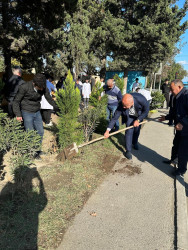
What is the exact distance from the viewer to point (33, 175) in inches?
131

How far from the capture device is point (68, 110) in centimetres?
396

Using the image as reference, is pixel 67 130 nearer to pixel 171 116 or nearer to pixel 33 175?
pixel 33 175

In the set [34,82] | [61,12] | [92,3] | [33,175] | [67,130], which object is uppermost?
[92,3]

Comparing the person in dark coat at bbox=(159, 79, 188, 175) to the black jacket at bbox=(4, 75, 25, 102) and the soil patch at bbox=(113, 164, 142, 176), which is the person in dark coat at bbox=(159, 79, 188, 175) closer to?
the soil patch at bbox=(113, 164, 142, 176)

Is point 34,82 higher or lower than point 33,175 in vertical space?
higher

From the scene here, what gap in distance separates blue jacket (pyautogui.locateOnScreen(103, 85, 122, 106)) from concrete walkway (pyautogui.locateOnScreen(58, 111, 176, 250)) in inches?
92.6

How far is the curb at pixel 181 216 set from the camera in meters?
2.17

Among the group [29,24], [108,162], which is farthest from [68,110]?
[29,24]

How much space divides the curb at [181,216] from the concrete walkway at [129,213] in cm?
7

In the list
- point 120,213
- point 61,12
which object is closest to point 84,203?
point 120,213

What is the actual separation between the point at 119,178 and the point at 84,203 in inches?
40.0

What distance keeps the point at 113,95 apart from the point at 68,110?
228cm

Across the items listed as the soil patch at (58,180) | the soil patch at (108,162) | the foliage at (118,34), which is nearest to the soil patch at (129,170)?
the soil patch at (108,162)

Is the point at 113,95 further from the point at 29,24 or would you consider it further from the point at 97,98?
the point at 29,24
